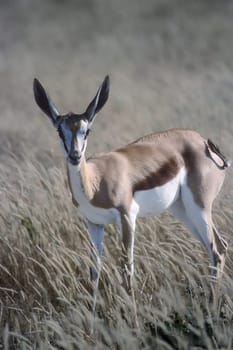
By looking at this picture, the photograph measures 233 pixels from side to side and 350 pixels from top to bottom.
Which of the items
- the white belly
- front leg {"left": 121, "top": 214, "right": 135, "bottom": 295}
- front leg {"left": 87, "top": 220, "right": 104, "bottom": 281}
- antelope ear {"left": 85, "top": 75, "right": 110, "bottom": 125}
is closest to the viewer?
antelope ear {"left": 85, "top": 75, "right": 110, "bottom": 125}

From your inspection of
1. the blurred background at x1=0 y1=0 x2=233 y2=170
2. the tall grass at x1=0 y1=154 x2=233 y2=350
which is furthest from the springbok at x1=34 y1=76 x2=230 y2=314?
the blurred background at x1=0 y1=0 x2=233 y2=170

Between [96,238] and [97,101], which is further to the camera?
[96,238]

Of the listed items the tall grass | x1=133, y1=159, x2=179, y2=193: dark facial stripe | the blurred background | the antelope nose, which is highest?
the antelope nose

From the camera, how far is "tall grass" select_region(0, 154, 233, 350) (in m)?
5.53

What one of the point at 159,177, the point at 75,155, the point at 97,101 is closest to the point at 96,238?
the point at 159,177

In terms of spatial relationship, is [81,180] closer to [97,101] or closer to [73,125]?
[73,125]

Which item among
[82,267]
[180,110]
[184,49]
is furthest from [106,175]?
[184,49]

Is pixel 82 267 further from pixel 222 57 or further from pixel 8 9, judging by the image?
pixel 8 9

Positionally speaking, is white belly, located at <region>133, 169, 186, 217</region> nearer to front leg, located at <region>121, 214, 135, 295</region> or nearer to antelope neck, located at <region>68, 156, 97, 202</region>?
front leg, located at <region>121, 214, 135, 295</region>

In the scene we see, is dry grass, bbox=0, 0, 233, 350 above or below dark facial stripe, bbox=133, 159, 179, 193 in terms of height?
below

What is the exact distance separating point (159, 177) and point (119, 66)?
15.6m

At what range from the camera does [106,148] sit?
34.8 feet

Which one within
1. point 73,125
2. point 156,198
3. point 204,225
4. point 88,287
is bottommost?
point 88,287

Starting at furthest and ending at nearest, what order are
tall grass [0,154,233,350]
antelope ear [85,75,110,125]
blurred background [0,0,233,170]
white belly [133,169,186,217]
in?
blurred background [0,0,233,170], white belly [133,169,186,217], antelope ear [85,75,110,125], tall grass [0,154,233,350]
